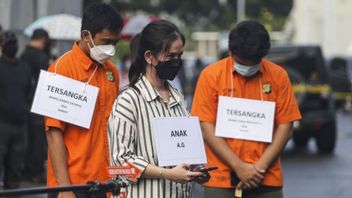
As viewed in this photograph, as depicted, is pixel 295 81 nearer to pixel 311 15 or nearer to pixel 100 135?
pixel 100 135

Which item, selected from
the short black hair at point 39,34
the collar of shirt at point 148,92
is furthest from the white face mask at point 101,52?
the short black hair at point 39,34

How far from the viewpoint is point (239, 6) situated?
170 feet

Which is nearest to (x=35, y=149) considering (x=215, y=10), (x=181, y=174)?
(x=181, y=174)

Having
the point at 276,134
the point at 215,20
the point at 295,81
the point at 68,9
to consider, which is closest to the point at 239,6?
the point at 215,20

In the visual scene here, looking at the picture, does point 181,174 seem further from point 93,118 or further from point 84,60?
point 84,60

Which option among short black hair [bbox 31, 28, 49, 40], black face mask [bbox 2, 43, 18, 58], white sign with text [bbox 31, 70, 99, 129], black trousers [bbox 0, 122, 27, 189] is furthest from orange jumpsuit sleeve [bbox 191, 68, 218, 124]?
short black hair [bbox 31, 28, 49, 40]

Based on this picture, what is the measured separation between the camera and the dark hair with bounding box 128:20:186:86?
18.6 feet

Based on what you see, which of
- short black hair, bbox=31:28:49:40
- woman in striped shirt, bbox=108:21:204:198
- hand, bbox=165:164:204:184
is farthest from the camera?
short black hair, bbox=31:28:49:40

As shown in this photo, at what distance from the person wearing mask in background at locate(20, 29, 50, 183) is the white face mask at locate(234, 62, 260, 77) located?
6790mm

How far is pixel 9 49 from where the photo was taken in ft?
38.3

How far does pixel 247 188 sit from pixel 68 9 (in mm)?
8799

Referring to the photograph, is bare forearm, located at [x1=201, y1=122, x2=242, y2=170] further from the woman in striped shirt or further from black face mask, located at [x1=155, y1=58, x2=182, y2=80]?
black face mask, located at [x1=155, y1=58, x2=182, y2=80]

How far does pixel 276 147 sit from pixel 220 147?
0.35 metres

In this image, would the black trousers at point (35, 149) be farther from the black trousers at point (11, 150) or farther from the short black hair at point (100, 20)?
the short black hair at point (100, 20)
